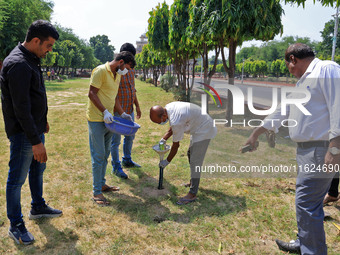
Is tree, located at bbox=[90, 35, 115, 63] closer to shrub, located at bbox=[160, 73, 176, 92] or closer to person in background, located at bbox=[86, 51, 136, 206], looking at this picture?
shrub, located at bbox=[160, 73, 176, 92]

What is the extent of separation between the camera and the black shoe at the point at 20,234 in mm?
2689

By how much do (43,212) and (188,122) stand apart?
2.14m

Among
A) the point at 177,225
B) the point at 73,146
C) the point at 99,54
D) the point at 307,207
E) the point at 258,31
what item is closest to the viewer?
the point at 307,207

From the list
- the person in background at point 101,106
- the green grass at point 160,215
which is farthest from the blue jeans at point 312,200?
the person in background at point 101,106

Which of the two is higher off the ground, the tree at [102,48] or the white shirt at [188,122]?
the tree at [102,48]

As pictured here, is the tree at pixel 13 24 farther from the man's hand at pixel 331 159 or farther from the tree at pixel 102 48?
the tree at pixel 102 48

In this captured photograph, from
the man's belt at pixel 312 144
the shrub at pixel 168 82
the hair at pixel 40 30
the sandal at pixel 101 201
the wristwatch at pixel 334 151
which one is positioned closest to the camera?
the wristwatch at pixel 334 151

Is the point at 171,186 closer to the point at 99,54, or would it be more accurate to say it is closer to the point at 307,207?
the point at 307,207

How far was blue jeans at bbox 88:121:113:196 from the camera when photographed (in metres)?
3.42

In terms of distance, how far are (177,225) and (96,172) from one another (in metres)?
1.29

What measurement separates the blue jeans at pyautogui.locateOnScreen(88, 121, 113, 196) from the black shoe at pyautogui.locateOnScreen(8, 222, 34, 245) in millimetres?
1018

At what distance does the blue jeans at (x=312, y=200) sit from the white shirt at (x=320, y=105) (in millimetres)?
148

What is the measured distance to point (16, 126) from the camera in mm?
2543

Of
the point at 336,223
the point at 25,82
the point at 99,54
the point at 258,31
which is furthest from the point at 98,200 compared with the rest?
the point at 99,54
